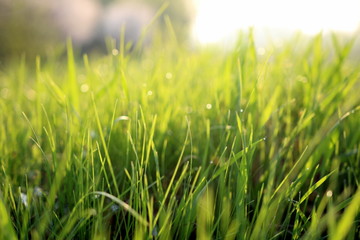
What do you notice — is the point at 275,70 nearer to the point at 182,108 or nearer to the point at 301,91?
the point at 301,91

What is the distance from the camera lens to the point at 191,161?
1.91 ft

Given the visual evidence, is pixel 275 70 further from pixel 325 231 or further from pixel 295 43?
pixel 325 231

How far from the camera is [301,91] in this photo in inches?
45.3

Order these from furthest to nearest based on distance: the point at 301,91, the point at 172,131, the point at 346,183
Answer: the point at 301,91 < the point at 172,131 < the point at 346,183

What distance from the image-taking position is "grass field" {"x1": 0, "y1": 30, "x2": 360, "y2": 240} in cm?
60

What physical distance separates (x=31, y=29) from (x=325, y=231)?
6.98m

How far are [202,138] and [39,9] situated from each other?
23.4 ft

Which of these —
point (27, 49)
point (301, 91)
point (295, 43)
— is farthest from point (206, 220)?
point (27, 49)

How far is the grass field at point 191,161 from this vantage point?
599 millimetres

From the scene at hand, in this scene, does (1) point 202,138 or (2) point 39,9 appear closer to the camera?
(1) point 202,138

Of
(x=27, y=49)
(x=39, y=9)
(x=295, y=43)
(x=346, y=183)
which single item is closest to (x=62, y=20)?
(x=39, y=9)

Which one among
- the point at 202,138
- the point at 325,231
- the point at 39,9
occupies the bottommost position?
the point at 325,231

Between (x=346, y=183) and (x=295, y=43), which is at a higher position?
(x=295, y=43)

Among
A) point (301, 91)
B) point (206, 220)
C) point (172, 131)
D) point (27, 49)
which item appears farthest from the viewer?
point (27, 49)
